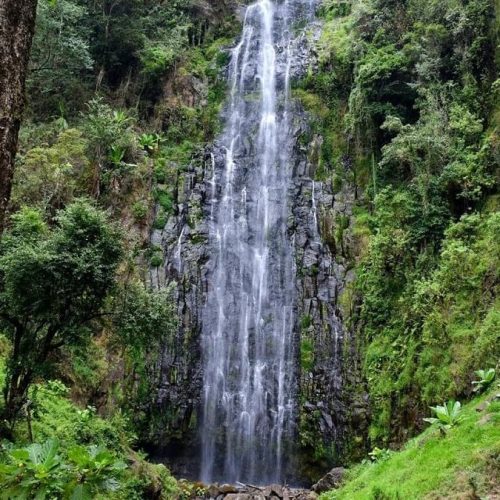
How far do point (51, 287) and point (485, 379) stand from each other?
7881mm

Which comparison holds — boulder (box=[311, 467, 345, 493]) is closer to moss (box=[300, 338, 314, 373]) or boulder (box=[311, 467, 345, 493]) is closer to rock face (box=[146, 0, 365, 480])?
rock face (box=[146, 0, 365, 480])

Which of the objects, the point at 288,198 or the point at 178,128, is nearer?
the point at 288,198

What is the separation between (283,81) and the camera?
22766 millimetres

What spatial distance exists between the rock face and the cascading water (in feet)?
0.96

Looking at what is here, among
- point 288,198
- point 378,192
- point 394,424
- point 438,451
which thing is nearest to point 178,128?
point 288,198

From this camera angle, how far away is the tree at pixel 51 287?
761 cm

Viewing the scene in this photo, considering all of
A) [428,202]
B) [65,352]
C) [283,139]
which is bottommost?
[65,352]

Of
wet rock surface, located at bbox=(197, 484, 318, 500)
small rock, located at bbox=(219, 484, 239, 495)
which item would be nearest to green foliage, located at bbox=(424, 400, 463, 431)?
wet rock surface, located at bbox=(197, 484, 318, 500)

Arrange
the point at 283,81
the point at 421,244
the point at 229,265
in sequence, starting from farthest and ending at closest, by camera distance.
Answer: the point at 283,81
the point at 229,265
the point at 421,244

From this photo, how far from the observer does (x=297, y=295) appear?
17047mm

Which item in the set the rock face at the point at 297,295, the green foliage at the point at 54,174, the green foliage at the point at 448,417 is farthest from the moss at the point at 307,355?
the green foliage at the point at 54,174

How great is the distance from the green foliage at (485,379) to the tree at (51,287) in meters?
6.95

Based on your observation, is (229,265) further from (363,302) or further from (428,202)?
(428,202)

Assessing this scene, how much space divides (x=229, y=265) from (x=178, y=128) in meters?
7.42
